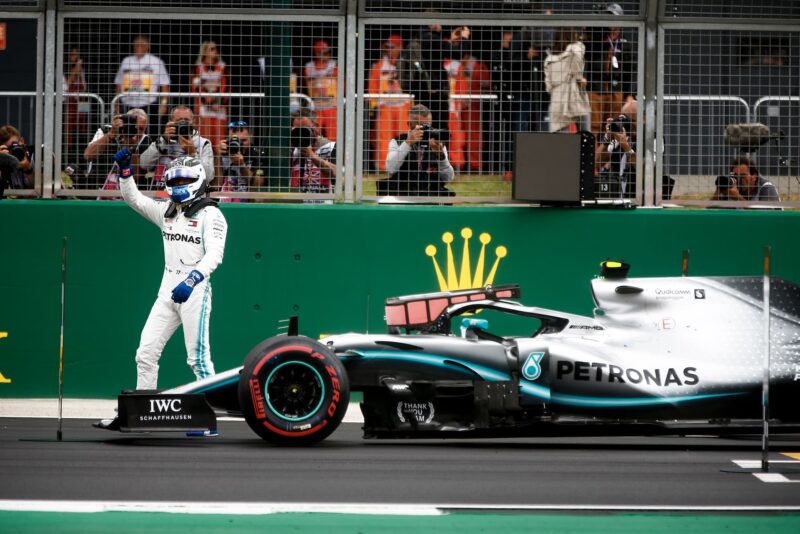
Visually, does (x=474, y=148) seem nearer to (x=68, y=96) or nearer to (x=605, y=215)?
(x=605, y=215)

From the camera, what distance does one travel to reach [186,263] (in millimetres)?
9953

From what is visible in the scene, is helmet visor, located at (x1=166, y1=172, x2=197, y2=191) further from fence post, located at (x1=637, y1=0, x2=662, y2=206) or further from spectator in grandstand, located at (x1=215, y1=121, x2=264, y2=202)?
fence post, located at (x1=637, y1=0, x2=662, y2=206)

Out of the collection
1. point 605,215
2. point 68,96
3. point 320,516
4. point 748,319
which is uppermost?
point 68,96

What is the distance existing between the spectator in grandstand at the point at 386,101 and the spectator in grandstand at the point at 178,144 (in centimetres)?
151

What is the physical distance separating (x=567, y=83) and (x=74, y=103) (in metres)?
4.40

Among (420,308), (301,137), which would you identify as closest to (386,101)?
(301,137)

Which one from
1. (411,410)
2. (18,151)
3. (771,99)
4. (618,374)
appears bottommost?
(411,410)

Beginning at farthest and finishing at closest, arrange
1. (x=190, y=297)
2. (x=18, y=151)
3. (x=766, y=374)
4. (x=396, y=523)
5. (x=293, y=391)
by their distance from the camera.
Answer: (x=18, y=151)
(x=190, y=297)
(x=293, y=391)
(x=766, y=374)
(x=396, y=523)

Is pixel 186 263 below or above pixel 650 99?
below

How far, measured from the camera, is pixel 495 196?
12133 mm

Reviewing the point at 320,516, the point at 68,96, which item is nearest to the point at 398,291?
the point at 68,96

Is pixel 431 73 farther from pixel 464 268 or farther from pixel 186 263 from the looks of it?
pixel 186 263

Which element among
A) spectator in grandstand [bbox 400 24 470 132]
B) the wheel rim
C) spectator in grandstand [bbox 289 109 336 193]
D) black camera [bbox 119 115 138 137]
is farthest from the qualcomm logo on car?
black camera [bbox 119 115 138 137]

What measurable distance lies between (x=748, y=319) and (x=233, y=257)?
186 inches
